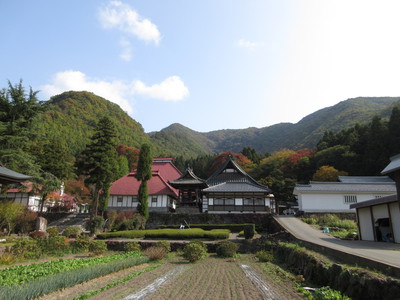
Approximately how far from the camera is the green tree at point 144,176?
94.5ft

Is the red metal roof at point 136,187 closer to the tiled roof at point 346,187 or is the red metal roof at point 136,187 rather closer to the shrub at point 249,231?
the shrub at point 249,231

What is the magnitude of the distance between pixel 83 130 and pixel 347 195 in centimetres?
6989

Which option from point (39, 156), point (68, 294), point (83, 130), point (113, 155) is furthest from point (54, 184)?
point (83, 130)

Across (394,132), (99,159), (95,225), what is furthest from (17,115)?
(394,132)

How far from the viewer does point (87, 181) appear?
29.0 metres

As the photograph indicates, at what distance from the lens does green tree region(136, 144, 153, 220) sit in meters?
28.8

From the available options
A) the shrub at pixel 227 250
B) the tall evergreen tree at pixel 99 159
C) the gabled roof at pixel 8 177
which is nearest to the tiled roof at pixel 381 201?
the shrub at pixel 227 250

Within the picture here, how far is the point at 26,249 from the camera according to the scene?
49.2 feet

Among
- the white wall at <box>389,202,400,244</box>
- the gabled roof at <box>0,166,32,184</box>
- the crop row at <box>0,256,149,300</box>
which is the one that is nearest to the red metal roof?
the gabled roof at <box>0,166,32,184</box>

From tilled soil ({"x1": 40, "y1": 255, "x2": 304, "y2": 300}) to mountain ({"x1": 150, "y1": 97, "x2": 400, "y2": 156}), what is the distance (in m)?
67.3

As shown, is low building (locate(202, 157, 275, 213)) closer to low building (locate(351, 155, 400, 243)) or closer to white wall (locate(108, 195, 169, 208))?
white wall (locate(108, 195, 169, 208))

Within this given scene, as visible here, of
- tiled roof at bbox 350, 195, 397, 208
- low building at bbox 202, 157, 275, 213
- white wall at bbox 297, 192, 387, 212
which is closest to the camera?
tiled roof at bbox 350, 195, 397, 208

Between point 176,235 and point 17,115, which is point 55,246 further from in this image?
point 17,115

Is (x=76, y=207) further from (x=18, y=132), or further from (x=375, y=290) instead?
(x=375, y=290)
